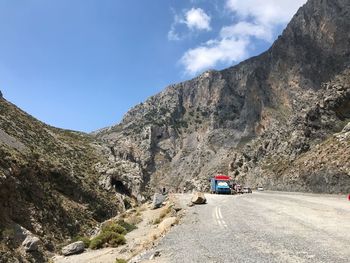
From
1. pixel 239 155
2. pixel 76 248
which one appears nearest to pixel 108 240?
pixel 76 248

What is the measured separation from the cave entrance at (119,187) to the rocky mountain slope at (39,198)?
3.24 metres

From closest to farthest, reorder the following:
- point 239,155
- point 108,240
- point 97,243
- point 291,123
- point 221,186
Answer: point 97,243, point 108,240, point 221,186, point 291,123, point 239,155

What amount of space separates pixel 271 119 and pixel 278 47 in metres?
38.0

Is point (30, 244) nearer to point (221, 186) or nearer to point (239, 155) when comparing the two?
point (221, 186)

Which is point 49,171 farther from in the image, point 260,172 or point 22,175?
point 260,172

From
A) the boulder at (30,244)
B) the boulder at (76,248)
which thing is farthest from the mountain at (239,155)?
the boulder at (76,248)

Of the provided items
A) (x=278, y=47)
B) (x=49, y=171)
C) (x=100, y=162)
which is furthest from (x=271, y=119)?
(x=49, y=171)

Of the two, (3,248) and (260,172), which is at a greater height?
(260,172)

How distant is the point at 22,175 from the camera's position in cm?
3881

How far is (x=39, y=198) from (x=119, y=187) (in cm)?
2910

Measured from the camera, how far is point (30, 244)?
1136 inches

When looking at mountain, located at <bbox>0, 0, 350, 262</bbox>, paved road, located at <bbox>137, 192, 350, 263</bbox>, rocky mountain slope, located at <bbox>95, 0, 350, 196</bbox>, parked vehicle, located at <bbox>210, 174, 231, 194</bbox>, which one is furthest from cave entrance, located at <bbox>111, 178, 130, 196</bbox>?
paved road, located at <bbox>137, 192, 350, 263</bbox>

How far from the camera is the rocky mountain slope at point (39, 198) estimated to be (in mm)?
30531

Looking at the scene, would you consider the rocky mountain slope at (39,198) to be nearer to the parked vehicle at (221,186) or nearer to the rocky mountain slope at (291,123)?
the rocky mountain slope at (291,123)
